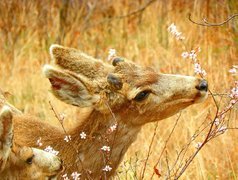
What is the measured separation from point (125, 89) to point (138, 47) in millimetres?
5332

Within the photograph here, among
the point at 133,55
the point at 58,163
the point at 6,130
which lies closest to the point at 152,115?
the point at 58,163

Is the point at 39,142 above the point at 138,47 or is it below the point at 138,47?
below

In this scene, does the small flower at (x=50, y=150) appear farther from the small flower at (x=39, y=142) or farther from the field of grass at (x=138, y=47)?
the field of grass at (x=138, y=47)

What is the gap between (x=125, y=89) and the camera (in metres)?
8.04

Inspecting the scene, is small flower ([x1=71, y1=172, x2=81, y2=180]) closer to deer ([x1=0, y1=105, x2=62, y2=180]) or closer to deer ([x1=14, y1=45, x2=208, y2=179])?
deer ([x1=0, y1=105, x2=62, y2=180])

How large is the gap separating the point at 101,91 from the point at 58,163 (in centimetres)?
84

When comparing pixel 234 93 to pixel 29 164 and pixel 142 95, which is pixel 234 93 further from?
pixel 29 164

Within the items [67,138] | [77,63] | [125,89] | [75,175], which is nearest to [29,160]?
[75,175]

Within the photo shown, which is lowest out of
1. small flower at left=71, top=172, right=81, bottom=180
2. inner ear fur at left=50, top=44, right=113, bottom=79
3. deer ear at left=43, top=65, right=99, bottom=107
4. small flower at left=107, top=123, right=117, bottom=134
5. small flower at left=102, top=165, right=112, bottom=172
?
small flower at left=71, top=172, right=81, bottom=180

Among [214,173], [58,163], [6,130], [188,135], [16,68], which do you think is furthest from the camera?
[16,68]

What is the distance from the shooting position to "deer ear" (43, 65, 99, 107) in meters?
7.82

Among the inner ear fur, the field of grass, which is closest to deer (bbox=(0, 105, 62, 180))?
the inner ear fur

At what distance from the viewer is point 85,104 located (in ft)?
26.1

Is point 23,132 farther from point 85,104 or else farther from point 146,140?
point 146,140
